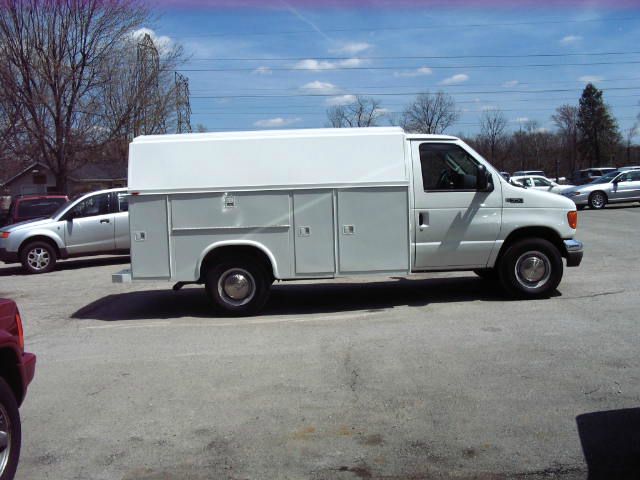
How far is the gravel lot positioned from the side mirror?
1.67 m

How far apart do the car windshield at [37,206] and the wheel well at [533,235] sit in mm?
14686

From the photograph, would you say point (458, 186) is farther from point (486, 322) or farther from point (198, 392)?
point (198, 392)

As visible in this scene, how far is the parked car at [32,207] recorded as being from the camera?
61.4ft

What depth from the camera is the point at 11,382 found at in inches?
159

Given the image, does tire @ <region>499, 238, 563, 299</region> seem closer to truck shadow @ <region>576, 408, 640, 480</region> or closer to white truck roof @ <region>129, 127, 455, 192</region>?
white truck roof @ <region>129, 127, 455, 192</region>

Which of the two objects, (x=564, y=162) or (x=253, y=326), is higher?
(x=564, y=162)

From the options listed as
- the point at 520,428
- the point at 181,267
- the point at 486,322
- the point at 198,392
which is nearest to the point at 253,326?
the point at 181,267

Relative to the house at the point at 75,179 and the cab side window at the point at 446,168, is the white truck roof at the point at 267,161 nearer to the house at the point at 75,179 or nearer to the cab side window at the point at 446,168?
the cab side window at the point at 446,168

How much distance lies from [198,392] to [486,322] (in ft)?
12.9

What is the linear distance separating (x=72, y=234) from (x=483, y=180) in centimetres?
1012

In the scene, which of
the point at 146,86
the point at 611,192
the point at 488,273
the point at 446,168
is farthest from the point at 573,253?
the point at 146,86

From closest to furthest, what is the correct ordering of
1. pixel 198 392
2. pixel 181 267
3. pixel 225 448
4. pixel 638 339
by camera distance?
1. pixel 225 448
2. pixel 198 392
3. pixel 638 339
4. pixel 181 267

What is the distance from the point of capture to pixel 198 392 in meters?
5.64

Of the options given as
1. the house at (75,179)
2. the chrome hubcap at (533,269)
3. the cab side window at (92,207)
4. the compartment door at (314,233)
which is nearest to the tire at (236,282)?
the compartment door at (314,233)
